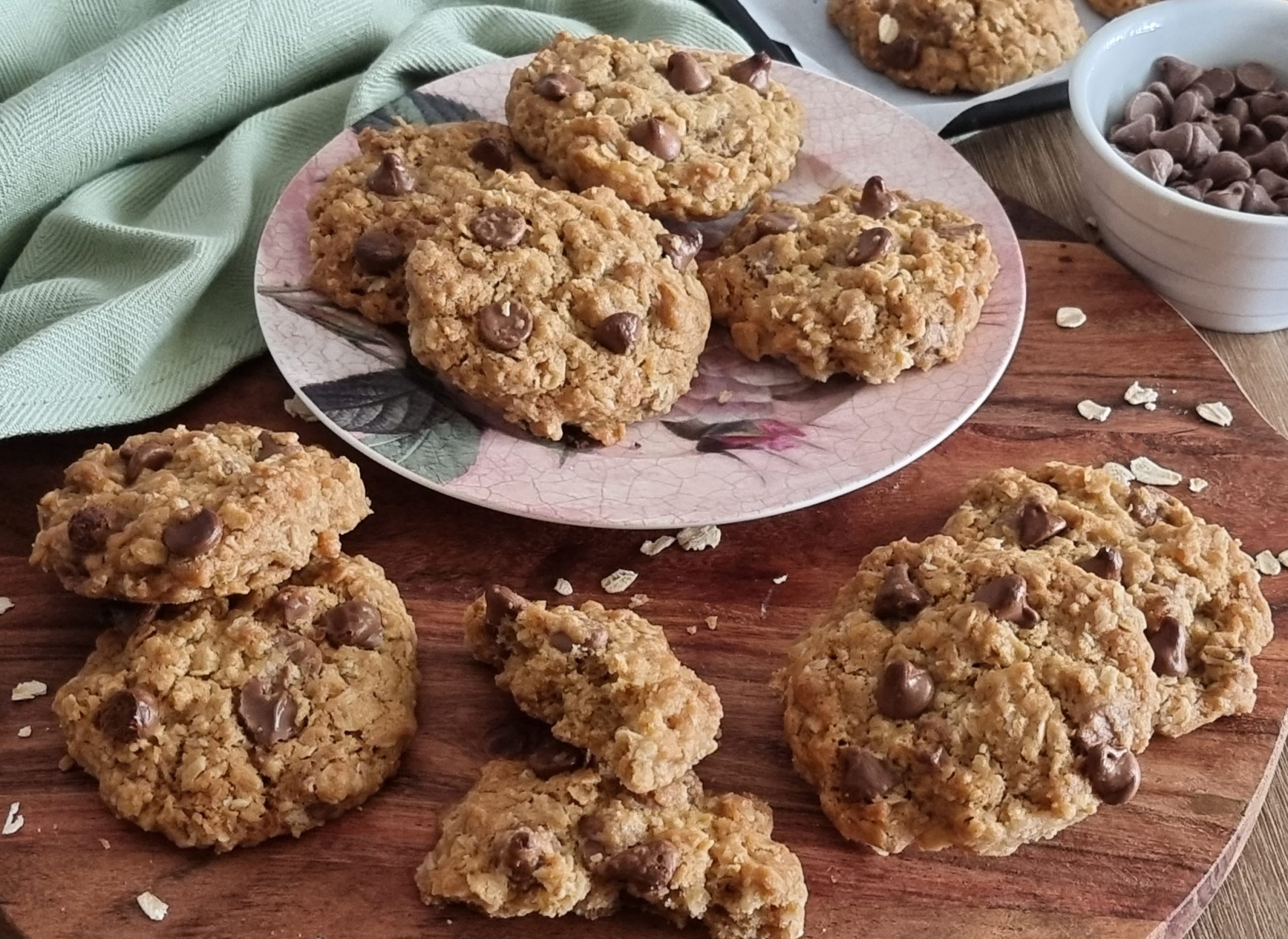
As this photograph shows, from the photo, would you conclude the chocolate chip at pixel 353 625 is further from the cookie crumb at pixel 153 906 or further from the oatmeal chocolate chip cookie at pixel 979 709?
the oatmeal chocolate chip cookie at pixel 979 709

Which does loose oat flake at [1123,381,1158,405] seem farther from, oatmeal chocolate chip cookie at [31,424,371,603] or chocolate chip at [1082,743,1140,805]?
oatmeal chocolate chip cookie at [31,424,371,603]

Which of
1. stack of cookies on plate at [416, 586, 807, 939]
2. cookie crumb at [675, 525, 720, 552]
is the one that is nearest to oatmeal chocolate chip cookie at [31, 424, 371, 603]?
stack of cookies on plate at [416, 586, 807, 939]

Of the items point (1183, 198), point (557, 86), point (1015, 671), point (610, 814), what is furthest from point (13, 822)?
point (1183, 198)

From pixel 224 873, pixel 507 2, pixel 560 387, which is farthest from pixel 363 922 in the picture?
pixel 507 2

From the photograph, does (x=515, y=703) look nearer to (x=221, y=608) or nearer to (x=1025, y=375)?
(x=221, y=608)

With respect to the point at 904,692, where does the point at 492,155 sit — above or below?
above

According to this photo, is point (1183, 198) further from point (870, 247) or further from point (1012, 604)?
point (1012, 604)

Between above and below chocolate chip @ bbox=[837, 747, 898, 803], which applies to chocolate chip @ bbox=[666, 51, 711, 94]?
above
